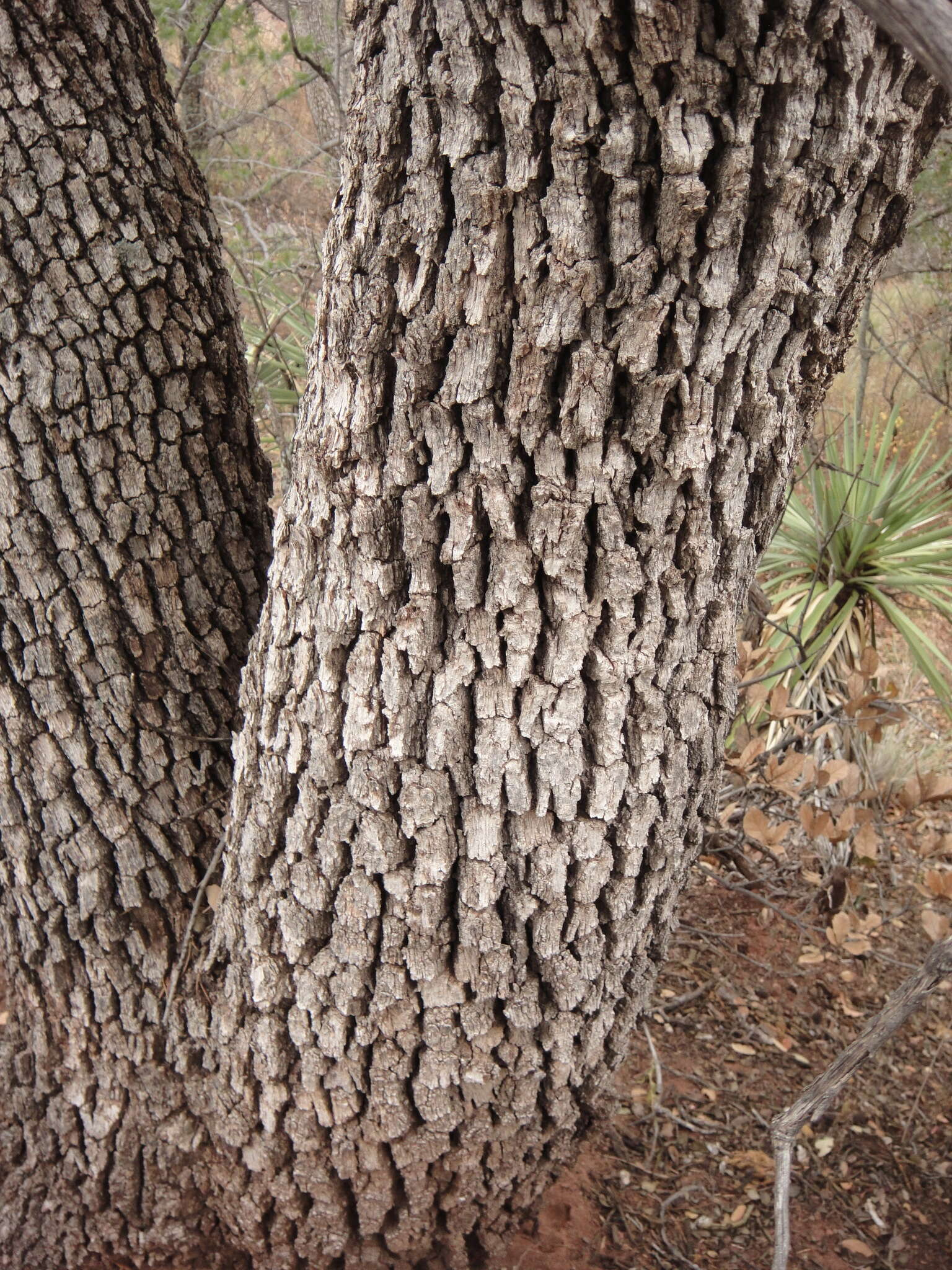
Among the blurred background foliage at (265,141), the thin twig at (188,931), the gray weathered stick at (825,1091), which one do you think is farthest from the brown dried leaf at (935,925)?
the blurred background foliage at (265,141)

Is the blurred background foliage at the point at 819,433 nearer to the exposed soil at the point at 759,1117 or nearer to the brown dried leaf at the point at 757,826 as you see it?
the brown dried leaf at the point at 757,826

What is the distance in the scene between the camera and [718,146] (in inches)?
40.1

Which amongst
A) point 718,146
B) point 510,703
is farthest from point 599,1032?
point 718,146

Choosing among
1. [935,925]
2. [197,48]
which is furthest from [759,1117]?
[197,48]

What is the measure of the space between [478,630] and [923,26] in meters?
0.83

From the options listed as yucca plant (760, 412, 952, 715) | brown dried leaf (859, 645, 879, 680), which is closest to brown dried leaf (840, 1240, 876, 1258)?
brown dried leaf (859, 645, 879, 680)

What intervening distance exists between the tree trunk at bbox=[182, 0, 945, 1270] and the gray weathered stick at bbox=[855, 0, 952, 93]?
452mm

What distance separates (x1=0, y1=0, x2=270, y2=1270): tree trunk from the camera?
56.2 inches

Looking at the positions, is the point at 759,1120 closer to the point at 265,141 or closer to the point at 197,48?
the point at 197,48

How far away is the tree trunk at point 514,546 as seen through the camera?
1.02m

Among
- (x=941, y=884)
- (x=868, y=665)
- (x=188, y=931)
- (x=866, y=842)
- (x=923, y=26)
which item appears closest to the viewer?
(x=923, y=26)

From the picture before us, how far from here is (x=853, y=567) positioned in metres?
4.46

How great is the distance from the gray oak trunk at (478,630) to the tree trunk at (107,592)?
0.05 ft

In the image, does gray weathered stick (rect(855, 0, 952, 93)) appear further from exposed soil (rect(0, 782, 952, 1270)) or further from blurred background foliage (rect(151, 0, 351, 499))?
blurred background foliage (rect(151, 0, 351, 499))
